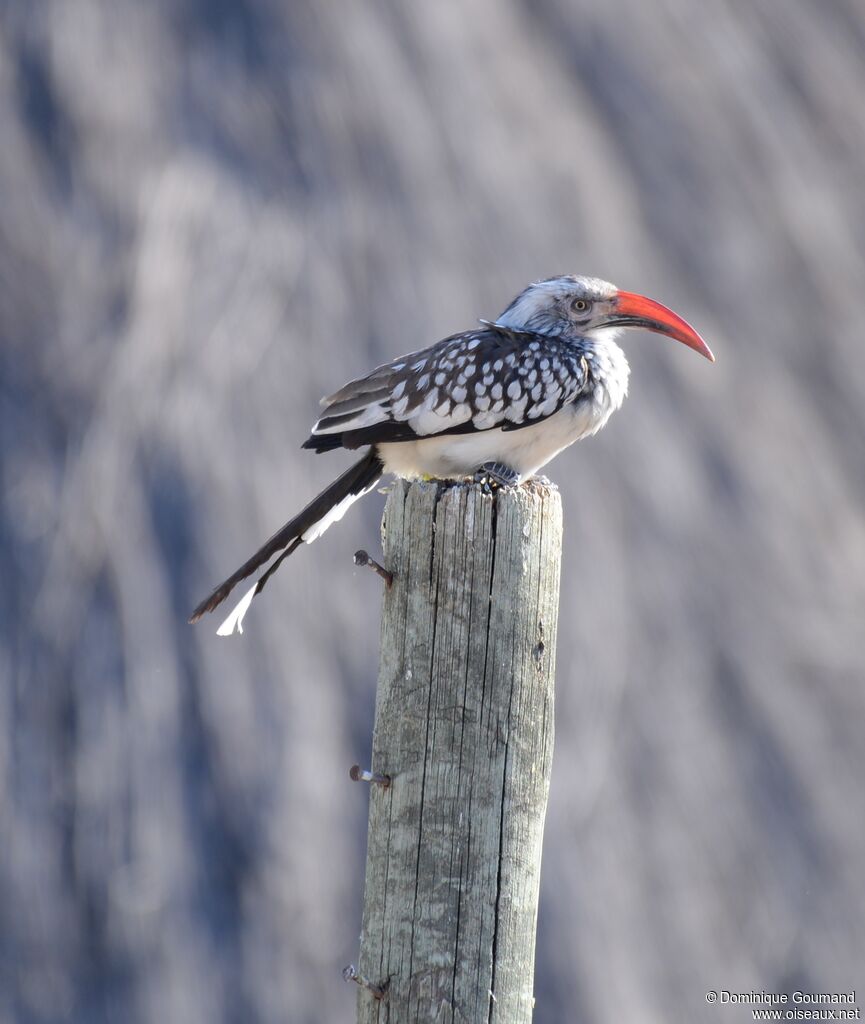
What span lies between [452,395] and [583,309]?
0.80 metres

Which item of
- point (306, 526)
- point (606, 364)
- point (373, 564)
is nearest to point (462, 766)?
point (373, 564)

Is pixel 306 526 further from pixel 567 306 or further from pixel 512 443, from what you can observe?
pixel 567 306

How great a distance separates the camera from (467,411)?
424 cm

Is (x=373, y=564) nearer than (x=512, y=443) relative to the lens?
Yes

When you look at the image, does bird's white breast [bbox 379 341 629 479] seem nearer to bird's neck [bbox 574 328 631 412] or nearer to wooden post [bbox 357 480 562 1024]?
bird's neck [bbox 574 328 631 412]

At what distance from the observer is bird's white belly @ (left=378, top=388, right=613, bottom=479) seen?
4305mm

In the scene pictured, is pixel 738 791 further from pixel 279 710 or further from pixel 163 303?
pixel 163 303

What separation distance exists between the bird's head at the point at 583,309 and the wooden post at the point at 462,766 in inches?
69.5

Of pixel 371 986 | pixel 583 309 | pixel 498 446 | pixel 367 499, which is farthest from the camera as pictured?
pixel 367 499

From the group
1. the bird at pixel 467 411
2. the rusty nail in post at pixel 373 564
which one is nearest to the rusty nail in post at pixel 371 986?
Result: the rusty nail in post at pixel 373 564

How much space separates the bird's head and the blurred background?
1.55 meters

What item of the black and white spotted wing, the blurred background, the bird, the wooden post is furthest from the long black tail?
the blurred background

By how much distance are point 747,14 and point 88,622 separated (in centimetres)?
489

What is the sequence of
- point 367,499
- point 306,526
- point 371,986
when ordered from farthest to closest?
point 367,499, point 306,526, point 371,986
